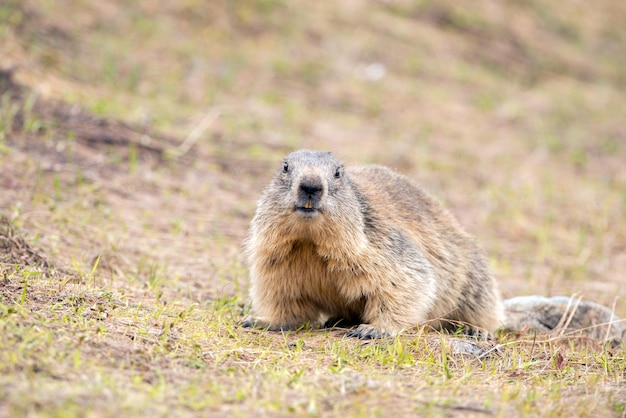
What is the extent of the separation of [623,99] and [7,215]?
13.9m

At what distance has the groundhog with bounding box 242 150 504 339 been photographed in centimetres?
565

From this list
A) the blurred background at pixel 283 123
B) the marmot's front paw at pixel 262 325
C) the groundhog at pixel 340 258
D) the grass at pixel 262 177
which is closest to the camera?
the grass at pixel 262 177

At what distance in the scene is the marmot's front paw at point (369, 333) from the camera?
5.65 metres

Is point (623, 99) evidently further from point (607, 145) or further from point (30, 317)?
point (30, 317)

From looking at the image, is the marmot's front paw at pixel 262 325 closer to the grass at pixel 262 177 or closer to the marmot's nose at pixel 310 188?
the grass at pixel 262 177

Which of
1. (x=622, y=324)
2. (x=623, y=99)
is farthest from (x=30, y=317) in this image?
(x=623, y=99)

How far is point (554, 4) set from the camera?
20.3 m

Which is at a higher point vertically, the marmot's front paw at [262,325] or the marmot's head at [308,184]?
the marmot's head at [308,184]

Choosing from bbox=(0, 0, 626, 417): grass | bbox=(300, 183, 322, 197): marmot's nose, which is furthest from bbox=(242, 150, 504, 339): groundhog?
bbox=(0, 0, 626, 417): grass

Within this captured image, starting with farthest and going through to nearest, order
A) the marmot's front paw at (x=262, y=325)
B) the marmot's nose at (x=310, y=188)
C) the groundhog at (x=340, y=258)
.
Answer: the marmot's front paw at (x=262, y=325)
the groundhog at (x=340, y=258)
the marmot's nose at (x=310, y=188)

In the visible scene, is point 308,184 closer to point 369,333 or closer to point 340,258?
point 340,258

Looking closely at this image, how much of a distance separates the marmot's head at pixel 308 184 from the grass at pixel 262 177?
3.10 feet

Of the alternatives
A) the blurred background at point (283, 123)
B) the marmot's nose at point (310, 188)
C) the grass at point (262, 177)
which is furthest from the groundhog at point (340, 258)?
the blurred background at point (283, 123)

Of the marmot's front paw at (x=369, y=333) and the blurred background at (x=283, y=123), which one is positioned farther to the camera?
the blurred background at (x=283, y=123)
